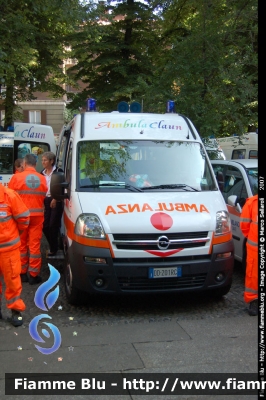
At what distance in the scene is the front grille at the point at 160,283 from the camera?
5.41m

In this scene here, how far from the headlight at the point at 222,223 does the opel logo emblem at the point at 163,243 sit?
65cm

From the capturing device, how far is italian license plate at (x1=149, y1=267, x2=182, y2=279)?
5375 millimetres

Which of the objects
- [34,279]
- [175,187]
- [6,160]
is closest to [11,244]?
[34,279]

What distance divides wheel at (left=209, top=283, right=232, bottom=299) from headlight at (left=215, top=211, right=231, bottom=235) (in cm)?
67

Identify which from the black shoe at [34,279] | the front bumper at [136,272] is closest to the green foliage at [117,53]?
the black shoe at [34,279]

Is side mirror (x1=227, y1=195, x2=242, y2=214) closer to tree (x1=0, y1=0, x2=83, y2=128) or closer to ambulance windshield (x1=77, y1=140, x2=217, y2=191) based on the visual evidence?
ambulance windshield (x1=77, y1=140, x2=217, y2=191)

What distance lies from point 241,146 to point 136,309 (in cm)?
907

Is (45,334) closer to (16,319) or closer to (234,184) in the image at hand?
(16,319)

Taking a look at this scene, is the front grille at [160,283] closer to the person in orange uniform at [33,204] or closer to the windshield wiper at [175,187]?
the windshield wiper at [175,187]

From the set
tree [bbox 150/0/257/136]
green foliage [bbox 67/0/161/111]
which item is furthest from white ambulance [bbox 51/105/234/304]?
green foliage [bbox 67/0/161/111]

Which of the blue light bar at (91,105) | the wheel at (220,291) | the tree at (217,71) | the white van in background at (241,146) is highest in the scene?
the tree at (217,71)

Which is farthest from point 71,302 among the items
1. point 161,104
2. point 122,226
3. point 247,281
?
point 161,104

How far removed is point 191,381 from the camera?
3926 millimetres

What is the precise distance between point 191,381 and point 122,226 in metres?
1.92
